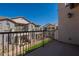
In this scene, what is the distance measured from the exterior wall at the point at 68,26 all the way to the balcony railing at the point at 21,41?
2.00 ft

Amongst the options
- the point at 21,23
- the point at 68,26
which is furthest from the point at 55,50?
the point at 68,26

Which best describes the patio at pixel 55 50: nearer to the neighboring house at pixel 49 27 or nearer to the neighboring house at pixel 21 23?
the neighboring house at pixel 49 27

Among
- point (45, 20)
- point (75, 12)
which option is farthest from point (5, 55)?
point (75, 12)

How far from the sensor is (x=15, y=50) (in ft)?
12.5

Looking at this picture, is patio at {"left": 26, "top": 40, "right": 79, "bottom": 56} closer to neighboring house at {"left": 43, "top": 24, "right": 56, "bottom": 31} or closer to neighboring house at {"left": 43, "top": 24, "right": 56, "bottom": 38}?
neighboring house at {"left": 43, "top": 24, "right": 56, "bottom": 38}

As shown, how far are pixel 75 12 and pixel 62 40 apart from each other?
2.61ft

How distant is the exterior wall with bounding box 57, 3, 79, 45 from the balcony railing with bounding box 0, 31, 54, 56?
0.61m

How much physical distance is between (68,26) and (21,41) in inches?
62.8

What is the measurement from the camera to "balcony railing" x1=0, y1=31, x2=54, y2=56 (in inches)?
146

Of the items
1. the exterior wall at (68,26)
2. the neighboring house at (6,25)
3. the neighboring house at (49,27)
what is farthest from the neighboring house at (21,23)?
the exterior wall at (68,26)

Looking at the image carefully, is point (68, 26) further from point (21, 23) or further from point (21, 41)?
point (21, 41)

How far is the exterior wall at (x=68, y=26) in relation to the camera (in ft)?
15.5

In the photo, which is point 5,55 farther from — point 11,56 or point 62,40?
point 62,40

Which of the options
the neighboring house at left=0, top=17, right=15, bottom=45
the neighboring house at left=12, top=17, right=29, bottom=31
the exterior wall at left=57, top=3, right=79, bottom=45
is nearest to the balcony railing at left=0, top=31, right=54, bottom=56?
the neighboring house at left=0, top=17, right=15, bottom=45
